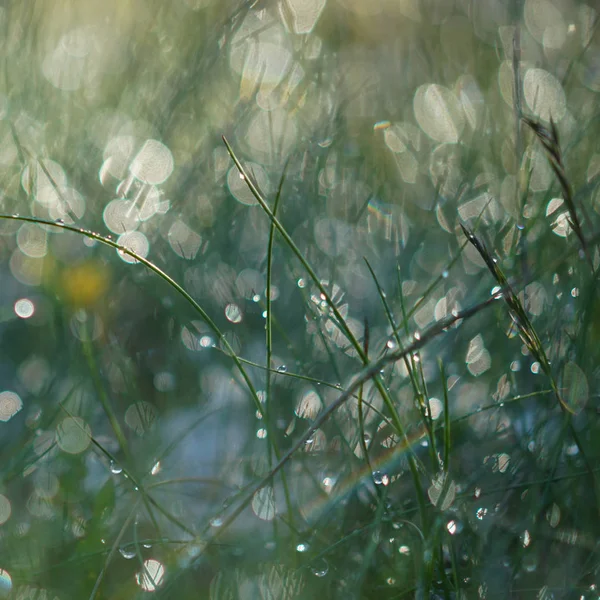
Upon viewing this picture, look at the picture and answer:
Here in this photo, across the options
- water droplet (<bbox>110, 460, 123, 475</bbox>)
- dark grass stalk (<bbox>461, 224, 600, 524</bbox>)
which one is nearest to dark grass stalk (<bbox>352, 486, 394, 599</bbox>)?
dark grass stalk (<bbox>461, 224, 600, 524</bbox>)

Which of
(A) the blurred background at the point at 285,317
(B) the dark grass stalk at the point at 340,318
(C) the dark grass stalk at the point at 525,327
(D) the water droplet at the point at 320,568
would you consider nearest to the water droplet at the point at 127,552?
(A) the blurred background at the point at 285,317

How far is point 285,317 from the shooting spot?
1180 mm

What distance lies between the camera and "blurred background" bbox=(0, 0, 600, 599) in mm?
654

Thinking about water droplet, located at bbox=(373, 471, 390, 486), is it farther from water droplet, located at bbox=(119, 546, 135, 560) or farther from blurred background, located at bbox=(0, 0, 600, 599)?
water droplet, located at bbox=(119, 546, 135, 560)

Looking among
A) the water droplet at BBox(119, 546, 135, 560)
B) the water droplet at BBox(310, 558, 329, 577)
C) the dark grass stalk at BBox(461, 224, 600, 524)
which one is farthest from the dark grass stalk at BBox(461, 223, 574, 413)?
the water droplet at BBox(119, 546, 135, 560)

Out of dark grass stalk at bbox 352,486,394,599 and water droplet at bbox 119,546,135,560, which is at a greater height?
dark grass stalk at bbox 352,486,394,599

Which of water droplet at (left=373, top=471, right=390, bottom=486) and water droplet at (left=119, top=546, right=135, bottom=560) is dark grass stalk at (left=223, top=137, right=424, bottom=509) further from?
water droplet at (left=119, top=546, right=135, bottom=560)

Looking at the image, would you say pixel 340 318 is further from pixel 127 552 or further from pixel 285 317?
pixel 285 317

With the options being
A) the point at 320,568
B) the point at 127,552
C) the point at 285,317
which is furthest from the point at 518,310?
the point at 285,317

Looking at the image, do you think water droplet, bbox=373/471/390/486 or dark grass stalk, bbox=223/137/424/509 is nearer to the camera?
dark grass stalk, bbox=223/137/424/509

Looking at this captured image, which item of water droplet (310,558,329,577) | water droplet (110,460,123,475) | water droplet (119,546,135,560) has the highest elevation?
water droplet (310,558,329,577)

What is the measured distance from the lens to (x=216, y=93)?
1.82 m

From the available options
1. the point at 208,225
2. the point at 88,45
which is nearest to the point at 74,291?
the point at 208,225

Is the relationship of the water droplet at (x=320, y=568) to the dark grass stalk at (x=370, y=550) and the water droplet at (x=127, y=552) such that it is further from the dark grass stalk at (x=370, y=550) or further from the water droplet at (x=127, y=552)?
the water droplet at (x=127, y=552)
